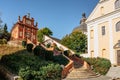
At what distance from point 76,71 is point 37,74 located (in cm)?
746

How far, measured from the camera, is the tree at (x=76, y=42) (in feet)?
155

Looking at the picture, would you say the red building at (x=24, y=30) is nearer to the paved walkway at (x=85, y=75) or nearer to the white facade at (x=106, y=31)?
the white facade at (x=106, y=31)

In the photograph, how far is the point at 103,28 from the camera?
106 ft

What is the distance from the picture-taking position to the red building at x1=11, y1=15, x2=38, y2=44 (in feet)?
120

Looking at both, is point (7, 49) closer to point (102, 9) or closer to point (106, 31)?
point (106, 31)

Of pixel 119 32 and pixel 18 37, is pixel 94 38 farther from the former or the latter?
pixel 18 37

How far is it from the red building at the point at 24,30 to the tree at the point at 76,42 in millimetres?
11282

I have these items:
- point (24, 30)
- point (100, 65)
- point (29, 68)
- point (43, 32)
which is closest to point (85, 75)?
point (100, 65)

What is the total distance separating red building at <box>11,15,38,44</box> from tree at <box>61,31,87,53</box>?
1128 cm

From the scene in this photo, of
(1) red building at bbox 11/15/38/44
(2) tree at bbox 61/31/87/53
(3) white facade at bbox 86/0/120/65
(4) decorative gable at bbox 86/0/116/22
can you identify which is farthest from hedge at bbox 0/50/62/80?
(2) tree at bbox 61/31/87/53

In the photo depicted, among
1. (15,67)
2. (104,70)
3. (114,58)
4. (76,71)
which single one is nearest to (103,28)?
(114,58)

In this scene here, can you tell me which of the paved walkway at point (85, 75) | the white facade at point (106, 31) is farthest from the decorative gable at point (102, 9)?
the paved walkway at point (85, 75)

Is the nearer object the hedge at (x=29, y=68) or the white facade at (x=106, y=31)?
the hedge at (x=29, y=68)

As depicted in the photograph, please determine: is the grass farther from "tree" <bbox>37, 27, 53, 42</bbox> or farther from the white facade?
"tree" <bbox>37, 27, 53, 42</bbox>
